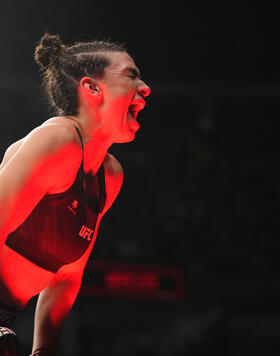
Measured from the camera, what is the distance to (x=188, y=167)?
221 inches

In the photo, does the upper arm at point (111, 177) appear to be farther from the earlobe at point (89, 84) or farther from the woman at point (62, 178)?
the earlobe at point (89, 84)

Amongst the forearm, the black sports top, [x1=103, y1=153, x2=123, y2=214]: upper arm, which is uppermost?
[x1=103, y1=153, x2=123, y2=214]: upper arm

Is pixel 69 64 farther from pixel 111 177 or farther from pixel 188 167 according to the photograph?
pixel 188 167

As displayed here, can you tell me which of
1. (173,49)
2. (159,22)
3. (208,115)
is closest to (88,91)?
(159,22)

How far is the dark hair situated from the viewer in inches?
63.2

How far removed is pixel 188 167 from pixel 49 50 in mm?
4064

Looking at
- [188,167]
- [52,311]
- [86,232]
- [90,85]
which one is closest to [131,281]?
[188,167]

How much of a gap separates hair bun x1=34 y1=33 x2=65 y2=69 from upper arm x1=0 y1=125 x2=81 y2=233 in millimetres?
305

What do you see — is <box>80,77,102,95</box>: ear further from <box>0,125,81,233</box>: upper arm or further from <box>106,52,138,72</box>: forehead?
<box>0,125,81,233</box>: upper arm

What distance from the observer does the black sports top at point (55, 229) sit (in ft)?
Result: 4.86

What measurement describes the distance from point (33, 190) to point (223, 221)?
4.11m

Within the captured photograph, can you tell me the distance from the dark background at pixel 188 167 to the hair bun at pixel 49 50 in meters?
1.72

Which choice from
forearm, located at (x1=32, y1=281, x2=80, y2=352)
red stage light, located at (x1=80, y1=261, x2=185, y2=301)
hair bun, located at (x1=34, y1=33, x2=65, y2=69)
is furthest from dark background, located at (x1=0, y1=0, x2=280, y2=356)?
forearm, located at (x1=32, y1=281, x2=80, y2=352)

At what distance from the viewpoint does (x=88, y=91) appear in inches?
62.4
